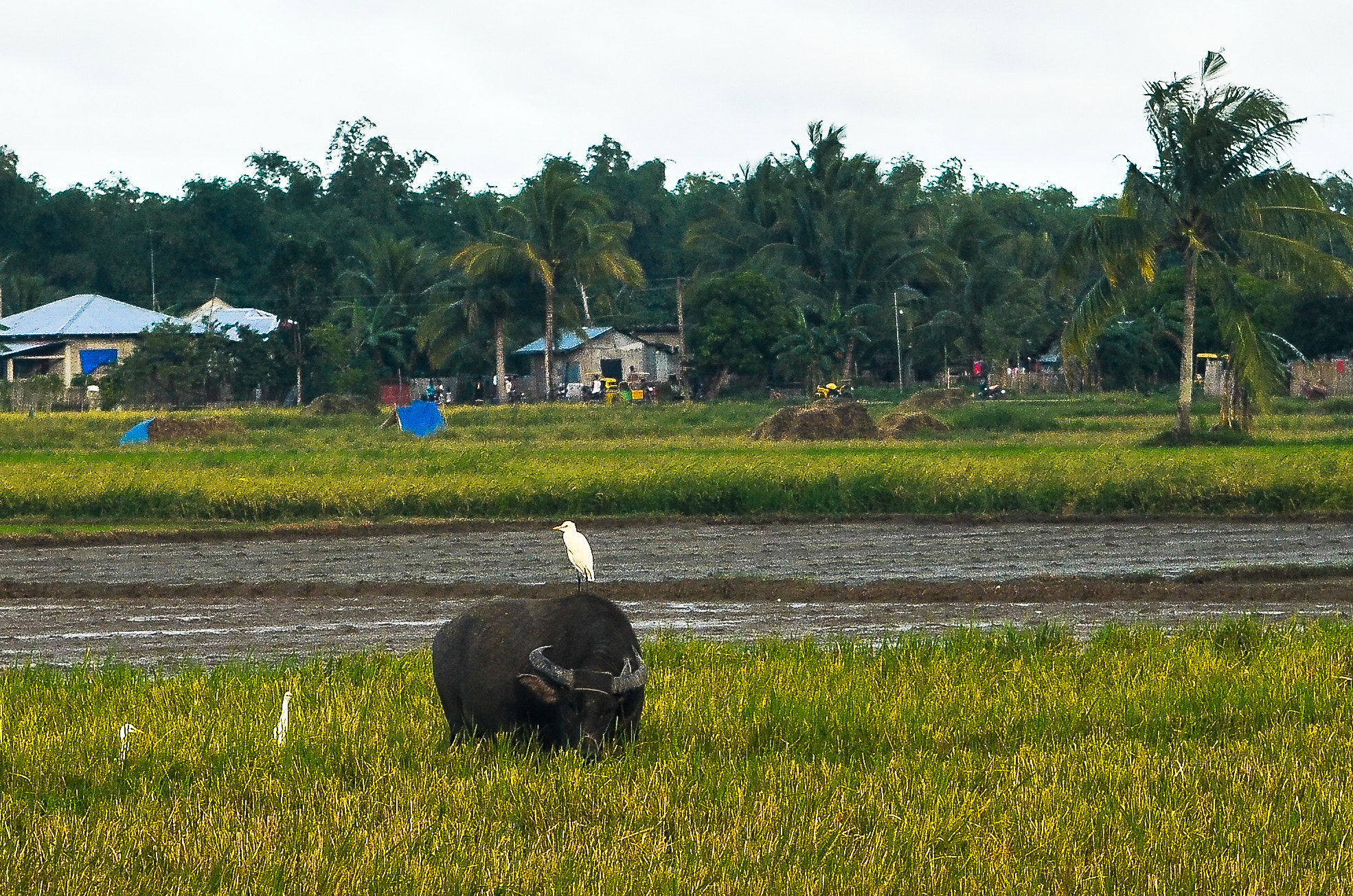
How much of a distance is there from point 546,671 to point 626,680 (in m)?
0.39

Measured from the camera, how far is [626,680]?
731cm

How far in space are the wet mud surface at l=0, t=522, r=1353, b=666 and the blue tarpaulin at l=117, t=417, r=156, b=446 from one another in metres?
18.0

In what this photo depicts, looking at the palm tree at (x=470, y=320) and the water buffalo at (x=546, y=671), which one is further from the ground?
the palm tree at (x=470, y=320)

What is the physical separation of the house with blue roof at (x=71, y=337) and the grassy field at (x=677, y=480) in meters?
26.6

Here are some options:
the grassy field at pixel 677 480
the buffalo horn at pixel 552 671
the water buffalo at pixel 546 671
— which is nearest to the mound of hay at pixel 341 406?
the grassy field at pixel 677 480

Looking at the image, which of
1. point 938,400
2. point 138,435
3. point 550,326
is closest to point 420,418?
point 138,435

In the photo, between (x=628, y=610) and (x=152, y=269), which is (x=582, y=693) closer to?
(x=628, y=610)

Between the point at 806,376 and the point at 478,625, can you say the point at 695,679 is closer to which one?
the point at 478,625

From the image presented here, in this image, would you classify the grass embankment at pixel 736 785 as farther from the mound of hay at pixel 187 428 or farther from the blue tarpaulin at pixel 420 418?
the blue tarpaulin at pixel 420 418

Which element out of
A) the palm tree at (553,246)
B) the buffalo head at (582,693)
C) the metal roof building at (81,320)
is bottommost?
the buffalo head at (582,693)

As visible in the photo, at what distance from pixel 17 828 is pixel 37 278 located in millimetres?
72375

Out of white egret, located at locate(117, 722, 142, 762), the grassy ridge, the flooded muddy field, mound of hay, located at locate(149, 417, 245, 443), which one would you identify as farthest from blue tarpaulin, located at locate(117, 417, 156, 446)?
white egret, located at locate(117, 722, 142, 762)

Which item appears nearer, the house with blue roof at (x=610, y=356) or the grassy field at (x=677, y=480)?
the grassy field at (x=677, y=480)

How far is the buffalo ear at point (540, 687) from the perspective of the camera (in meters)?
7.29
